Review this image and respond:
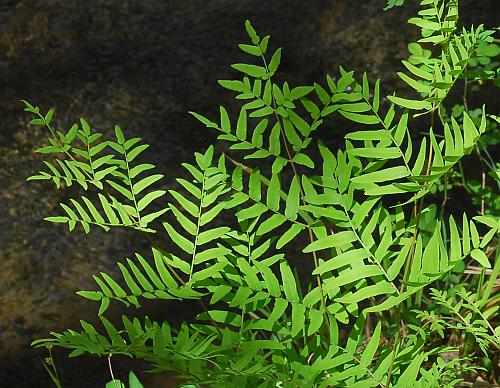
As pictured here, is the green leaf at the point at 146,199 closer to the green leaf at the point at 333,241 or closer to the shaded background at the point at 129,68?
the green leaf at the point at 333,241

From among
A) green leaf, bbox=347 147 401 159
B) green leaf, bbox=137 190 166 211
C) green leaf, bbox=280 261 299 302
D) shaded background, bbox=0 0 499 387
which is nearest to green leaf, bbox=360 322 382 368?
green leaf, bbox=280 261 299 302

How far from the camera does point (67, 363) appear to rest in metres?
1.96

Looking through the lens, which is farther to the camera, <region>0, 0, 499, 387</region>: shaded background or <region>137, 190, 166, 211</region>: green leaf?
<region>0, 0, 499, 387</region>: shaded background

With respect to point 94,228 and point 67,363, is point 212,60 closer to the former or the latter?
point 94,228

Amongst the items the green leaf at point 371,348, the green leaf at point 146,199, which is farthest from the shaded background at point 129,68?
the green leaf at point 371,348

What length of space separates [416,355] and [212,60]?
1.39 m

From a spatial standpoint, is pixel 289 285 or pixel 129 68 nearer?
pixel 289 285

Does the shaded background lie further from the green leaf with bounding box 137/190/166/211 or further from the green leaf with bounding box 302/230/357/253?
the green leaf with bounding box 302/230/357/253

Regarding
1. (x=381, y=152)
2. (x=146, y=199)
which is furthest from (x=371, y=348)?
(x=146, y=199)

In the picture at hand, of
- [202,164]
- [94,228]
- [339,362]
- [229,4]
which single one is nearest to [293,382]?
[339,362]

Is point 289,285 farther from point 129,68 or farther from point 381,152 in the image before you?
point 129,68

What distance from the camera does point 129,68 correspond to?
2.44m

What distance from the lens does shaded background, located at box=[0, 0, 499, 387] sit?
2146 millimetres

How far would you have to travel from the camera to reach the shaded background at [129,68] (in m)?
2.15
